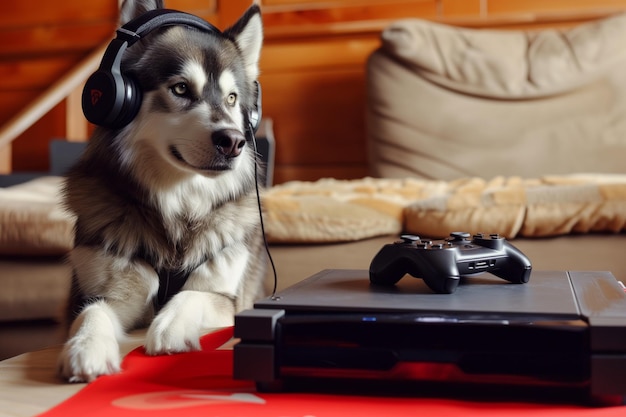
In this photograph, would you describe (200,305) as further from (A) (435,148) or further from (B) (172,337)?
(A) (435,148)

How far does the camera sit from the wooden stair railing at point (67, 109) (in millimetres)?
3146

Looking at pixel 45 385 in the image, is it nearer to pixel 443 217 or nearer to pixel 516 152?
pixel 443 217

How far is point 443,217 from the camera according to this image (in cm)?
157

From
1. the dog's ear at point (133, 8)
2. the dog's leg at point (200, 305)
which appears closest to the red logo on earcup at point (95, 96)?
the dog's ear at point (133, 8)

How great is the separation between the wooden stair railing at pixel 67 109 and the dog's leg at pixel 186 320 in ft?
8.26

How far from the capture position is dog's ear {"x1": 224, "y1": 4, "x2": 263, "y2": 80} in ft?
4.08

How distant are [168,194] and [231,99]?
216 mm

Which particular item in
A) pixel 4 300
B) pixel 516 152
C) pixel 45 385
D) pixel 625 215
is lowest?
pixel 4 300

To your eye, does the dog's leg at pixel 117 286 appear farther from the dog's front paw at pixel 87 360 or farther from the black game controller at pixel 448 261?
the black game controller at pixel 448 261

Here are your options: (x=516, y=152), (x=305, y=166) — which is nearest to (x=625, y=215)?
(x=516, y=152)

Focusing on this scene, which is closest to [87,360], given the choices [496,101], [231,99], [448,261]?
[448,261]

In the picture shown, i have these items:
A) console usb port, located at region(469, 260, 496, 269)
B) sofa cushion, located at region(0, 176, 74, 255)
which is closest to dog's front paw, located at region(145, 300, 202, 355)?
console usb port, located at region(469, 260, 496, 269)

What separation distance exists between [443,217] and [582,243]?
333 mm

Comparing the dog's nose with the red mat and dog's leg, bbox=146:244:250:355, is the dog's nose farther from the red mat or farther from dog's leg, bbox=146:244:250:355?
the red mat
